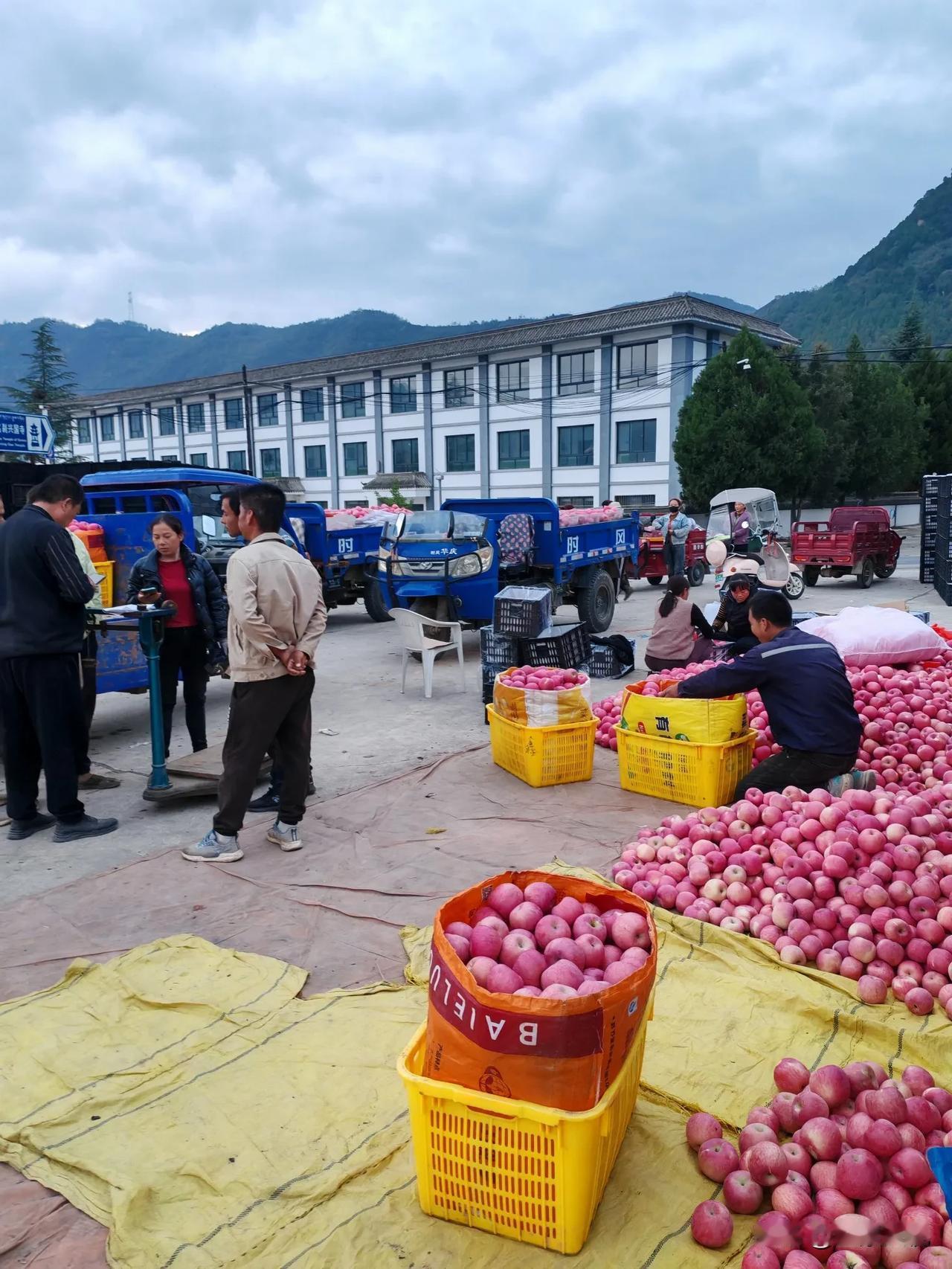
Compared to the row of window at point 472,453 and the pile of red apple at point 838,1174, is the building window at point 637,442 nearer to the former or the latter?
the row of window at point 472,453

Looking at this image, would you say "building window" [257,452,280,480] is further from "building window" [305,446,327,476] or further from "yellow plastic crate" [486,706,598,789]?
"yellow plastic crate" [486,706,598,789]

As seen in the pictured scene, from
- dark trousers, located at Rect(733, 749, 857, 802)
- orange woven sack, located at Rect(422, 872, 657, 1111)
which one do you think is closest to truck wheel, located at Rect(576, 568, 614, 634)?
dark trousers, located at Rect(733, 749, 857, 802)

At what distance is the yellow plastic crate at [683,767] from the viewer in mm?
5555

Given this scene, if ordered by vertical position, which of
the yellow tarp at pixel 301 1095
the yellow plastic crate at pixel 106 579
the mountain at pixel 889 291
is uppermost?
the mountain at pixel 889 291

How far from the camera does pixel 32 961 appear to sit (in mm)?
3867

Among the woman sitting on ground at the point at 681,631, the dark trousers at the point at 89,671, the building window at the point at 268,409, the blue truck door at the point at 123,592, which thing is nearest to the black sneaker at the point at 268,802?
the dark trousers at the point at 89,671

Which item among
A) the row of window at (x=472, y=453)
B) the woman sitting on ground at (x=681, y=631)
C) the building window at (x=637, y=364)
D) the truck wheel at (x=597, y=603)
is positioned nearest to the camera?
the woman sitting on ground at (x=681, y=631)

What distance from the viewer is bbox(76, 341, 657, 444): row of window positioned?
38.8 meters

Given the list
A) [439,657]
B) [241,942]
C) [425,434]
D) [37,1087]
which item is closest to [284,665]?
[241,942]

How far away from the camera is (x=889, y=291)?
87.6 meters

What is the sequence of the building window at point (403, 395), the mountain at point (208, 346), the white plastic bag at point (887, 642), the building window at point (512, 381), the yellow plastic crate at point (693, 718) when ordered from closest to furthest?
the yellow plastic crate at point (693, 718)
the white plastic bag at point (887, 642)
the building window at point (512, 381)
the building window at point (403, 395)
the mountain at point (208, 346)

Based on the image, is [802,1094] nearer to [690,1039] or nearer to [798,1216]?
[798,1216]

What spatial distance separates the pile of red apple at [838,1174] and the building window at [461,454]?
143 feet

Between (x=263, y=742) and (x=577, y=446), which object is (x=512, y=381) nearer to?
(x=577, y=446)
